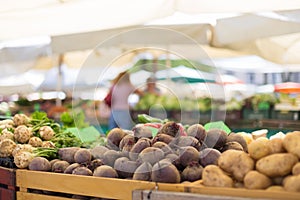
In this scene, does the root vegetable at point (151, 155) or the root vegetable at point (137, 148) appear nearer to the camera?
the root vegetable at point (151, 155)

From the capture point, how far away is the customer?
262 centimetres

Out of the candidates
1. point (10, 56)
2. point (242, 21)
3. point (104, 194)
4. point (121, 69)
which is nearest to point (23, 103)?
point (10, 56)

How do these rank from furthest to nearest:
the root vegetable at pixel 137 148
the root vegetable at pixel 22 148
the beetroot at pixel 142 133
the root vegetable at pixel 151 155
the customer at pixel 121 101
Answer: the root vegetable at pixel 22 148
the customer at pixel 121 101
the beetroot at pixel 142 133
the root vegetable at pixel 137 148
the root vegetable at pixel 151 155

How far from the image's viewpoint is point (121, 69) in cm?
271

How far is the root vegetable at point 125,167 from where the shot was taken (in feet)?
7.20

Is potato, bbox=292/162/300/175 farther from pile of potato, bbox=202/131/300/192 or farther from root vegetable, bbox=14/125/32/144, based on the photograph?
root vegetable, bbox=14/125/32/144

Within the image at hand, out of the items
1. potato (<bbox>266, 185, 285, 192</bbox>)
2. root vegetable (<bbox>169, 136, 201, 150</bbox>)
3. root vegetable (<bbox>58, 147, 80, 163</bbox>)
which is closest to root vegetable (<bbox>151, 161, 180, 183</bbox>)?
root vegetable (<bbox>169, 136, 201, 150</bbox>)

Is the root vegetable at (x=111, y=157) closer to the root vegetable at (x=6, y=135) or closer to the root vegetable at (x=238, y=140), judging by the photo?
the root vegetable at (x=238, y=140)

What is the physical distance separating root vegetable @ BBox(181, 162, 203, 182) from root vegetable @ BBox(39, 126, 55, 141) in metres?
1.33

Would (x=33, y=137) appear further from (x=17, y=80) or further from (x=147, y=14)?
(x=17, y=80)

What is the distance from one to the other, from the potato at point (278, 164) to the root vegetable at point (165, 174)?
40 cm

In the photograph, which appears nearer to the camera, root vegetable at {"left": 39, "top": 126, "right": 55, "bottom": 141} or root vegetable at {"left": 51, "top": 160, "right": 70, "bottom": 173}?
root vegetable at {"left": 51, "top": 160, "right": 70, "bottom": 173}

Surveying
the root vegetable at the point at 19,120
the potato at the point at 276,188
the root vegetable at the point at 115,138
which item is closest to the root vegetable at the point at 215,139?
the root vegetable at the point at 115,138

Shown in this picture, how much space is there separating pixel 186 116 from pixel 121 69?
50 cm
